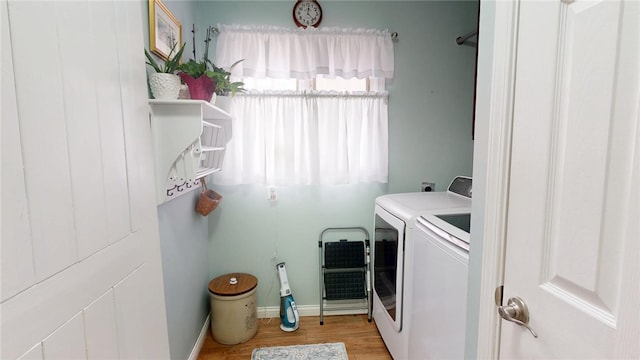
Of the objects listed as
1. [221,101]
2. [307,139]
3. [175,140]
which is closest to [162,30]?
[221,101]

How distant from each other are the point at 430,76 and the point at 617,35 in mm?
1973

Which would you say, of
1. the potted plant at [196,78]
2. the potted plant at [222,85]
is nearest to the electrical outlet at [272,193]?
the potted plant at [222,85]

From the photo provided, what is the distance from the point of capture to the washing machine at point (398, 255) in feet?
5.14

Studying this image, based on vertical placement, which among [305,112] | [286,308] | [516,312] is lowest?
[286,308]

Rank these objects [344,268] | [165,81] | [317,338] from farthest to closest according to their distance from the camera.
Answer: [344,268] < [317,338] < [165,81]

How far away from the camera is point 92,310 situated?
647mm

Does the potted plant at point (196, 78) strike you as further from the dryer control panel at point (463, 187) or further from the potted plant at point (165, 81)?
the dryer control panel at point (463, 187)

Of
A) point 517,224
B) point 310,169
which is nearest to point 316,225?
point 310,169

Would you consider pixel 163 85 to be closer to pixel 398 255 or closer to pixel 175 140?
pixel 175 140

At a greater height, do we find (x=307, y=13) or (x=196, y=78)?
(x=307, y=13)

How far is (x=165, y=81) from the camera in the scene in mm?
1283

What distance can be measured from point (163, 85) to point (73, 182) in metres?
0.85

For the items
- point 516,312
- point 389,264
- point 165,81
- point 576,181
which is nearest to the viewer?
point 576,181

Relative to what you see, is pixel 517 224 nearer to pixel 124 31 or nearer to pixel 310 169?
pixel 124 31
